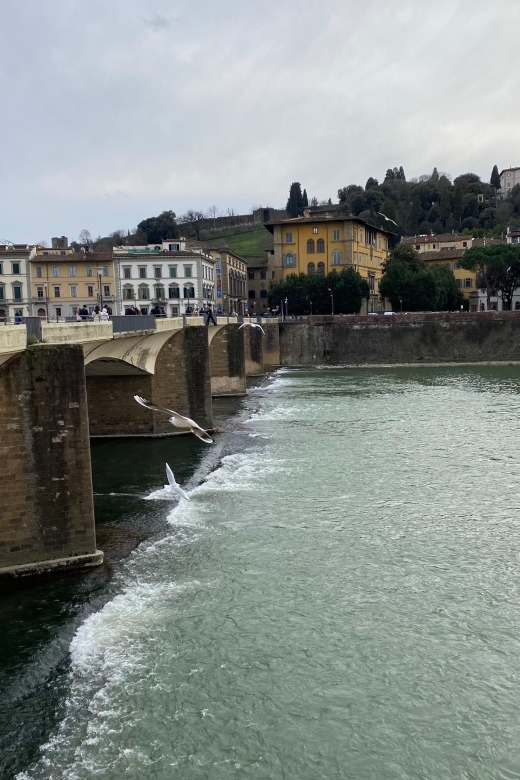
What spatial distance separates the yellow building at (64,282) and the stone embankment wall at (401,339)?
1522 centimetres

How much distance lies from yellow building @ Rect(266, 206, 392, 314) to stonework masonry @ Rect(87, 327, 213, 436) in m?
43.4

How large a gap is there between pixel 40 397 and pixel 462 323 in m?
51.0

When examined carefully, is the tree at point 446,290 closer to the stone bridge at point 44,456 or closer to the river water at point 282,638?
the river water at point 282,638

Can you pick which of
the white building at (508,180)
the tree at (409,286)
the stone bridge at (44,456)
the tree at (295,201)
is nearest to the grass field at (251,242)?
the tree at (295,201)

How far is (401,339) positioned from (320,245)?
1539 cm

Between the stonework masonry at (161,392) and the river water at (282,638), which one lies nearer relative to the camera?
the river water at (282,638)

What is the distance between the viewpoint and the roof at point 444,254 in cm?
8374

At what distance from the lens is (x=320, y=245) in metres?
70.4

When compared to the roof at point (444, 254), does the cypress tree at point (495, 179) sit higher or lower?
higher

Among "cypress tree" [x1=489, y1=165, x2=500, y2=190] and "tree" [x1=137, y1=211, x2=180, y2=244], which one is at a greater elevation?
"cypress tree" [x1=489, y1=165, x2=500, y2=190]

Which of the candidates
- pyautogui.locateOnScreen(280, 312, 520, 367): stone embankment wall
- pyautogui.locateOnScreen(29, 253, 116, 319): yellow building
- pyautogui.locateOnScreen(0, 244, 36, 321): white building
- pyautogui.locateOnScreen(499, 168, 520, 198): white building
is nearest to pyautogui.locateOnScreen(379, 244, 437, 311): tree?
pyautogui.locateOnScreen(280, 312, 520, 367): stone embankment wall

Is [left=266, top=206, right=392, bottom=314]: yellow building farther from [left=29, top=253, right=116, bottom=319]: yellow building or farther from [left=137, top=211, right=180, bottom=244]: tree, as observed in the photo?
[left=137, top=211, right=180, bottom=244]: tree

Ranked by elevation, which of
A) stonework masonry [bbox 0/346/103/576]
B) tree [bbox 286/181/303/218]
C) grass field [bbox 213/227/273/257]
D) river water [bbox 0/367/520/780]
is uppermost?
tree [bbox 286/181/303/218]

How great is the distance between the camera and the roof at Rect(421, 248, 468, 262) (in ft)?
275
